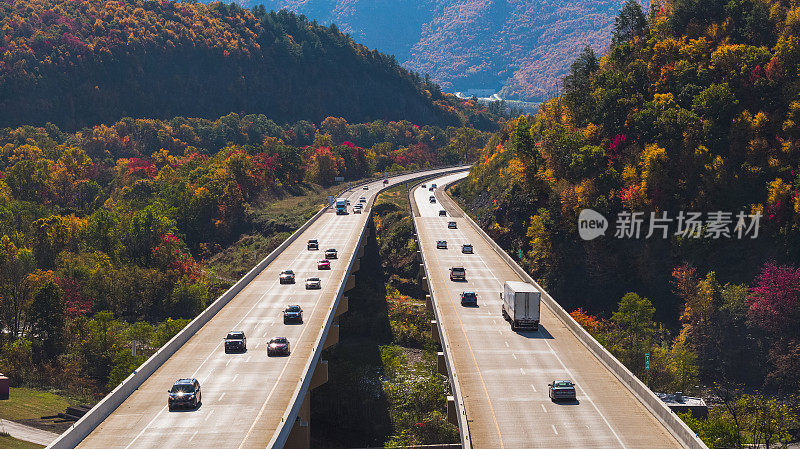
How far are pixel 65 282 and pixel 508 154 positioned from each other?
80.6m

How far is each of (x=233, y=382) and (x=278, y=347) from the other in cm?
599

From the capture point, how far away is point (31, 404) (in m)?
62.9

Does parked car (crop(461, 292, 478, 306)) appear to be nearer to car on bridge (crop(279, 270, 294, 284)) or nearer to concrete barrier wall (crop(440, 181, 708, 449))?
concrete barrier wall (crop(440, 181, 708, 449))

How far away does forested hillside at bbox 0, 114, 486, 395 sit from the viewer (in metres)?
76.2

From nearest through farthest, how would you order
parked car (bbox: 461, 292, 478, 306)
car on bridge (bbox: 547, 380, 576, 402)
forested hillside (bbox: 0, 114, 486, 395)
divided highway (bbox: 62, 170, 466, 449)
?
divided highway (bbox: 62, 170, 466, 449)
car on bridge (bbox: 547, 380, 576, 402)
parked car (bbox: 461, 292, 478, 306)
forested hillside (bbox: 0, 114, 486, 395)

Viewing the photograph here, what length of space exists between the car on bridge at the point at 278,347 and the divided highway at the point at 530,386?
1106 cm

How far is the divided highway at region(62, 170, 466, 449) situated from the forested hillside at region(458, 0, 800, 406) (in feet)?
104

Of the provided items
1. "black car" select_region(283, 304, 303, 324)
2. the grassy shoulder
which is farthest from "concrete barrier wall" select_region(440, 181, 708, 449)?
the grassy shoulder

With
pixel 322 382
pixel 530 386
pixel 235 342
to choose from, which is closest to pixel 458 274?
pixel 322 382

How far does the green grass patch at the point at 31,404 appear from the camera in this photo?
59500mm

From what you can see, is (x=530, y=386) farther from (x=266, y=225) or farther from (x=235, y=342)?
(x=266, y=225)

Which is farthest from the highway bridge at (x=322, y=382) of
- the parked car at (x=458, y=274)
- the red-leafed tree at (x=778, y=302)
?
the red-leafed tree at (x=778, y=302)

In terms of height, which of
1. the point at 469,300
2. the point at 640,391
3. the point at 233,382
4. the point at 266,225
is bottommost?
the point at 233,382

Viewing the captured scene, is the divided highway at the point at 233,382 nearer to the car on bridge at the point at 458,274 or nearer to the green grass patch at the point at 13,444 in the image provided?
the car on bridge at the point at 458,274
